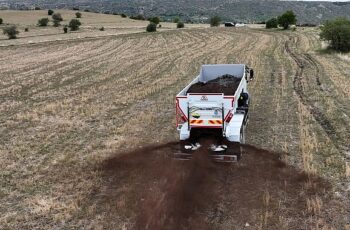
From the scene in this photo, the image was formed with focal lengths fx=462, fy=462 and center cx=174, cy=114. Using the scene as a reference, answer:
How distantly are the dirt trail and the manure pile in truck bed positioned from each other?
2.63 metres

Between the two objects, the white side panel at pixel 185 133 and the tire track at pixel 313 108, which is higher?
the white side panel at pixel 185 133

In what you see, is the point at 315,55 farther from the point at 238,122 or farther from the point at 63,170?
the point at 63,170

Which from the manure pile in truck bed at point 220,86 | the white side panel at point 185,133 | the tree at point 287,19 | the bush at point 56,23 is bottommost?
the bush at point 56,23

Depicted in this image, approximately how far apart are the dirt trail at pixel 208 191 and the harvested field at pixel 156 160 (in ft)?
0.09

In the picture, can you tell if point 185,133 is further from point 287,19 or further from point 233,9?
point 233,9

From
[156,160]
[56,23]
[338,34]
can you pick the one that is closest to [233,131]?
[156,160]

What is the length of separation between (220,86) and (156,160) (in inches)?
170

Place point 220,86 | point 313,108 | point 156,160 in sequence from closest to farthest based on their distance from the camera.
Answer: point 156,160
point 220,86
point 313,108

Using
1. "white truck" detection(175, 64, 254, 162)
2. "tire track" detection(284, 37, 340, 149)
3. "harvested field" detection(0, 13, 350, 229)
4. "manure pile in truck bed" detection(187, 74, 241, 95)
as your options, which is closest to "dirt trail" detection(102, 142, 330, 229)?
"harvested field" detection(0, 13, 350, 229)

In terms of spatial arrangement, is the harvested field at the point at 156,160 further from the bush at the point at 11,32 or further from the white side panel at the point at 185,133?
the bush at the point at 11,32

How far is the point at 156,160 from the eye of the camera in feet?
41.6

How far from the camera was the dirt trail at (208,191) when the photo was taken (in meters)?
9.42

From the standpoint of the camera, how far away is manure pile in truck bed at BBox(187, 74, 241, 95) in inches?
590

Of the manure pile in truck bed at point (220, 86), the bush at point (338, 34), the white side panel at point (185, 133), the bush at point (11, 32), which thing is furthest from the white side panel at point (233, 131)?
the bush at point (11, 32)
